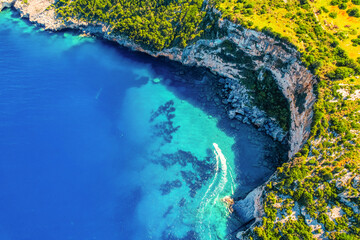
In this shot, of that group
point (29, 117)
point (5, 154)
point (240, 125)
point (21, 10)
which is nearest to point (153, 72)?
point (240, 125)

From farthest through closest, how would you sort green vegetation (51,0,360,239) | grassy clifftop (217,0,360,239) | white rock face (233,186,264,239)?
white rock face (233,186,264,239), green vegetation (51,0,360,239), grassy clifftop (217,0,360,239)

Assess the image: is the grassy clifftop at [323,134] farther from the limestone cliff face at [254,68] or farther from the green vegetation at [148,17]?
the green vegetation at [148,17]

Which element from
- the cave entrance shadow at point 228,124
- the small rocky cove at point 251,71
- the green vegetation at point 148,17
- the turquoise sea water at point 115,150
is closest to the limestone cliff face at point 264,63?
the small rocky cove at point 251,71

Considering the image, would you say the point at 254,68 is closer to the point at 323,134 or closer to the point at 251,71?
the point at 251,71

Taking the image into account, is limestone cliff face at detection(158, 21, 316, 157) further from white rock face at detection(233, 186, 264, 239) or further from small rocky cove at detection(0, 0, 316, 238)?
white rock face at detection(233, 186, 264, 239)

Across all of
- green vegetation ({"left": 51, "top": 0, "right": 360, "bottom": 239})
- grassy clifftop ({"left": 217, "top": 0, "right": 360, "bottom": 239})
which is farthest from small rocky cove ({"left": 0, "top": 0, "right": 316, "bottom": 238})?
grassy clifftop ({"left": 217, "top": 0, "right": 360, "bottom": 239})

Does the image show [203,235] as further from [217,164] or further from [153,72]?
[153,72]

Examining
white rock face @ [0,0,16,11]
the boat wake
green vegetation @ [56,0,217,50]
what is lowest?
the boat wake
